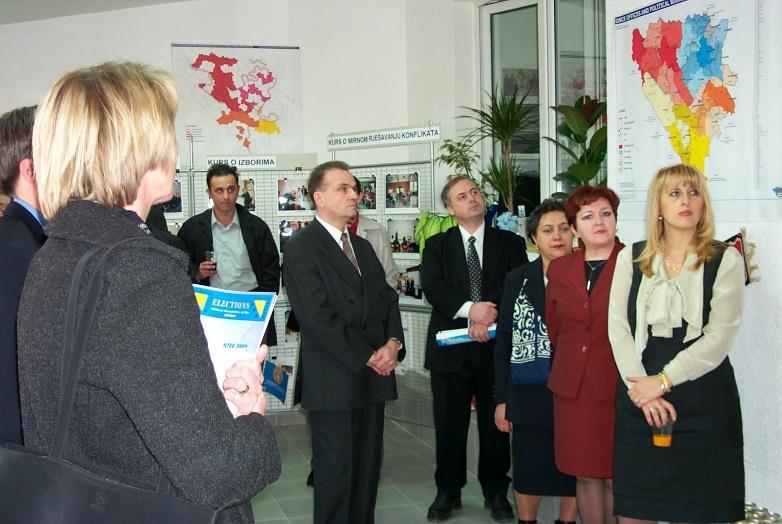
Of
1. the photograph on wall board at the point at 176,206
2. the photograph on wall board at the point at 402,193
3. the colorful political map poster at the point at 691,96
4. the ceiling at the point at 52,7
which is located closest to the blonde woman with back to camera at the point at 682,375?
the colorful political map poster at the point at 691,96

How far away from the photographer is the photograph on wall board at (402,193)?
587 centimetres

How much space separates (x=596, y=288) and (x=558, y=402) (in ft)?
1.60

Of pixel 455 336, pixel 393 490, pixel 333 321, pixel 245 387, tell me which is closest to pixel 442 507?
pixel 393 490

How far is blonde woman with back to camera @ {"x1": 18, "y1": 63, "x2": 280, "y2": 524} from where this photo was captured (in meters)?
1.03

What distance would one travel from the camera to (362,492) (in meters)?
3.54

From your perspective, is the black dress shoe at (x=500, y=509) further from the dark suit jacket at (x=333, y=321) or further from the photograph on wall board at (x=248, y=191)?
the photograph on wall board at (x=248, y=191)

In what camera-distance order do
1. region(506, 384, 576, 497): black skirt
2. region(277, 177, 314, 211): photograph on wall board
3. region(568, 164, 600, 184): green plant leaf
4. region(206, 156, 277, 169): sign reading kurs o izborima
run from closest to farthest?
1. region(506, 384, 576, 497): black skirt
2. region(568, 164, 600, 184): green plant leaf
3. region(206, 156, 277, 169): sign reading kurs o izborima
4. region(277, 177, 314, 211): photograph on wall board

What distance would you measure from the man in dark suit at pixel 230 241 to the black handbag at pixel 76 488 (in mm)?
4368

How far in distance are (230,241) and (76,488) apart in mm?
4574

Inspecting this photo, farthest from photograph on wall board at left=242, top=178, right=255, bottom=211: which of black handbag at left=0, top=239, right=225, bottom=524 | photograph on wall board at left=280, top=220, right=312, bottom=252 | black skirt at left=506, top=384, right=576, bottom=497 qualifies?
black handbag at left=0, top=239, right=225, bottom=524

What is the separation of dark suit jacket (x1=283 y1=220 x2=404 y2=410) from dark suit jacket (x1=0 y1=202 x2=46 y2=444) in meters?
1.69

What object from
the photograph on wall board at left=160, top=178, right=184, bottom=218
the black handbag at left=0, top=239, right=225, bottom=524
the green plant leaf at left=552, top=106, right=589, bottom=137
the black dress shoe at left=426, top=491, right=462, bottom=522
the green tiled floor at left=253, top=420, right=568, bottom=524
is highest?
the green plant leaf at left=552, top=106, right=589, bottom=137

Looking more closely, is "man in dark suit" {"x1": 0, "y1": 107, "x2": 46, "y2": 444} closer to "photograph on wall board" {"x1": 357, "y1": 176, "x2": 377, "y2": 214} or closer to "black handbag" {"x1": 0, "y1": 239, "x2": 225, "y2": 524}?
"black handbag" {"x1": 0, "y1": 239, "x2": 225, "y2": 524}

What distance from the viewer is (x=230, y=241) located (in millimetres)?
5527
